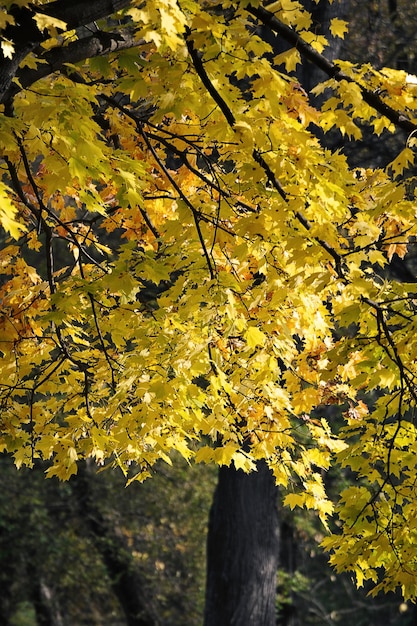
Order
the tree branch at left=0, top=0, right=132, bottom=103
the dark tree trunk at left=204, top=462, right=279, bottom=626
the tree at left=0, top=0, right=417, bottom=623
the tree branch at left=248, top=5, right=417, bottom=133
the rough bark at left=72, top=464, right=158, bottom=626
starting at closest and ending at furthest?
the tree branch at left=0, top=0, right=132, bottom=103 < the tree at left=0, top=0, right=417, bottom=623 < the tree branch at left=248, top=5, right=417, bottom=133 < the dark tree trunk at left=204, top=462, right=279, bottom=626 < the rough bark at left=72, top=464, right=158, bottom=626

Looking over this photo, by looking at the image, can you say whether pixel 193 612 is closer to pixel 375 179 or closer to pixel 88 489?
pixel 88 489

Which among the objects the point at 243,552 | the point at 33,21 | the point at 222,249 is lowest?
the point at 243,552

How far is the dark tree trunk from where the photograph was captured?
28.8ft

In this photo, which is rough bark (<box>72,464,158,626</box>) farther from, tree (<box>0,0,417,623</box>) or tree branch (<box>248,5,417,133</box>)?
tree branch (<box>248,5,417,133</box>)

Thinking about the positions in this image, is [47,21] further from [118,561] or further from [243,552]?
[118,561]

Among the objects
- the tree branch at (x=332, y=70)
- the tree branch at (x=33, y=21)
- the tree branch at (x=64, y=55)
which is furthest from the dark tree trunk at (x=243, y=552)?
the tree branch at (x=33, y=21)

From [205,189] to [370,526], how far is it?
212cm

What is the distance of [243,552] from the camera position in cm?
886

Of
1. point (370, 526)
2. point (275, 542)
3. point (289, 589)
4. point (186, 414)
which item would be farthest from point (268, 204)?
point (289, 589)

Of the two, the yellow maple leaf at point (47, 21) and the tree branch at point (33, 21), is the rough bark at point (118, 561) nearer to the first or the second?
the tree branch at point (33, 21)

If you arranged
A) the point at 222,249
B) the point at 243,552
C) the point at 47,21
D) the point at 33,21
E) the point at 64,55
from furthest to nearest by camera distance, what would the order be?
the point at 243,552, the point at 222,249, the point at 64,55, the point at 33,21, the point at 47,21

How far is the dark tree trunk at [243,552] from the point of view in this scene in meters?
8.77

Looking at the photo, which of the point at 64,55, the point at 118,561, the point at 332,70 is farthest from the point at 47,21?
the point at 118,561

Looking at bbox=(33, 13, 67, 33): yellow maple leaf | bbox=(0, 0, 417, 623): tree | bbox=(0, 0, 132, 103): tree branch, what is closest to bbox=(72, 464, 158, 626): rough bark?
bbox=(0, 0, 417, 623): tree
